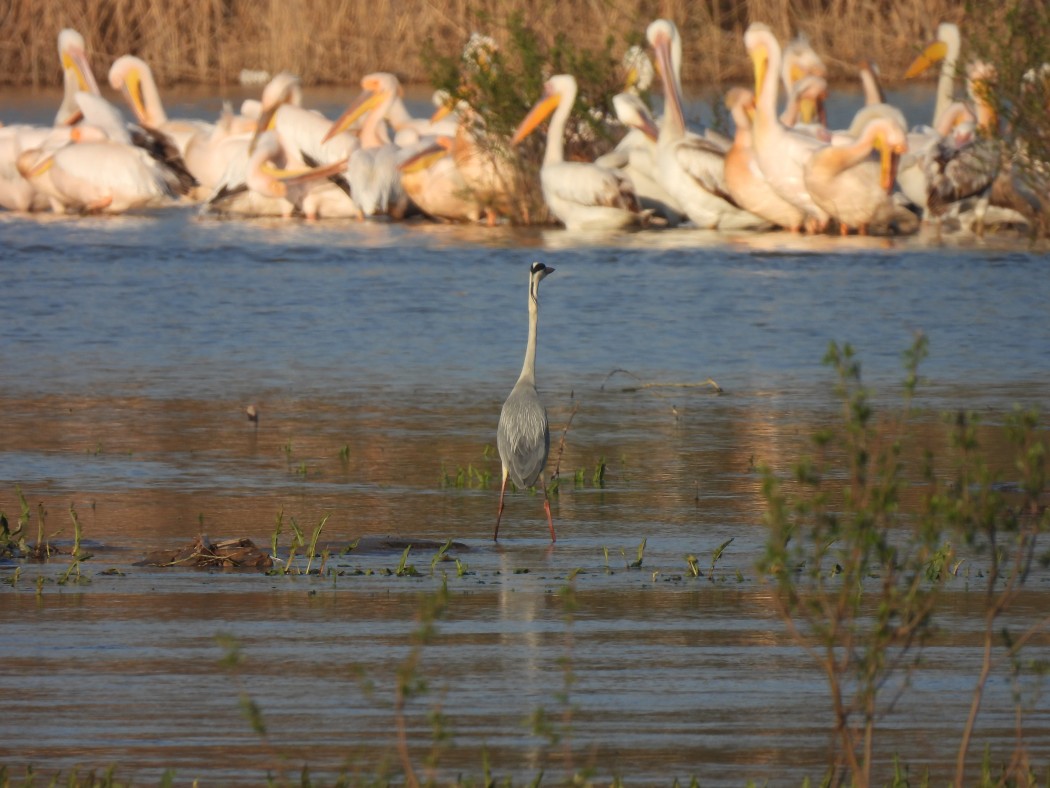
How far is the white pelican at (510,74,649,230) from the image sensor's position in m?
17.0

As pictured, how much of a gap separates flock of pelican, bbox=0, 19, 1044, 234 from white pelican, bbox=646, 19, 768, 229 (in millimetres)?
17

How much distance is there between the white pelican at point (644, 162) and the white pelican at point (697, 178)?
314mm

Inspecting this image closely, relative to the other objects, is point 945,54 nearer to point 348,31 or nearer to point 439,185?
point 439,185

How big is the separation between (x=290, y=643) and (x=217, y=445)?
3.24 m

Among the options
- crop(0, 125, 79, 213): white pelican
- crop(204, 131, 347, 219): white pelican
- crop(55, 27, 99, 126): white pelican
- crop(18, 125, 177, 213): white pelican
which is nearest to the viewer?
crop(18, 125, 177, 213): white pelican

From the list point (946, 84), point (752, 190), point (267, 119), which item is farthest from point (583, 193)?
point (267, 119)

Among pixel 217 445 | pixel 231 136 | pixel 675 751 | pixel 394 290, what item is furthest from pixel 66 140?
Result: pixel 675 751

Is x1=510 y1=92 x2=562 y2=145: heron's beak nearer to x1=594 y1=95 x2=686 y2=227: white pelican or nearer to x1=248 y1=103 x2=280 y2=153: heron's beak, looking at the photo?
x1=594 y1=95 x2=686 y2=227: white pelican

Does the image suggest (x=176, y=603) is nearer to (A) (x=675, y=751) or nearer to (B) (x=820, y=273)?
(A) (x=675, y=751)

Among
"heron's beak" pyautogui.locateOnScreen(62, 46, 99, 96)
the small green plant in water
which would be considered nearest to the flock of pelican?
"heron's beak" pyautogui.locateOnScreen(62, 46, 99, 96)

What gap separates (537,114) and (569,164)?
95 centimetres

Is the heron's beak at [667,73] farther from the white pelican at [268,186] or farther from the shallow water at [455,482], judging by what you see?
the white pelican at [268,186]

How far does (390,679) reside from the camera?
4.91m

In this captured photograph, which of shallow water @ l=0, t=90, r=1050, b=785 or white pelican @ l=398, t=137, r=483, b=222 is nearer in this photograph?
shallow water @ l=0, t=90, r=1050, b=785
